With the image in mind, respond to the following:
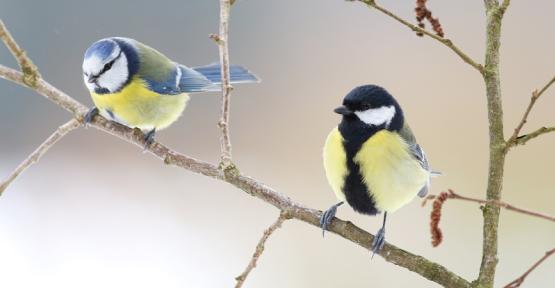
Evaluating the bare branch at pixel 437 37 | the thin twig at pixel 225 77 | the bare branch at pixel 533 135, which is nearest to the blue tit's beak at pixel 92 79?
the thin twig at pixel 225 77

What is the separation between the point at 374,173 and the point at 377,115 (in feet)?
0.30

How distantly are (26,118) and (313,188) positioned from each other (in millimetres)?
991

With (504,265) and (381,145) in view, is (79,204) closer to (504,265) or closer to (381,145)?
(504,265)

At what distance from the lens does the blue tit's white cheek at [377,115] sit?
92 cm

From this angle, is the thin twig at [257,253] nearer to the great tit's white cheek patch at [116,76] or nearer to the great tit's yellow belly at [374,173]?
the great tit's yellow belly at [374,173]

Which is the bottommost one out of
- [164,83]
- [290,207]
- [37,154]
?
[37,154]

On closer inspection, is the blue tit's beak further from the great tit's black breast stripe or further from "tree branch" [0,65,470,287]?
the great tit's black breast stripe

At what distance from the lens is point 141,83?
127cm

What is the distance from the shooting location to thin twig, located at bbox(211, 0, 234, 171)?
0.74 m

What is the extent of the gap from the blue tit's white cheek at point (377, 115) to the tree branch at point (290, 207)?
0.17m

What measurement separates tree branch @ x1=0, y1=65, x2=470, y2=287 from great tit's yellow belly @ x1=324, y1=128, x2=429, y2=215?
18 centimetres

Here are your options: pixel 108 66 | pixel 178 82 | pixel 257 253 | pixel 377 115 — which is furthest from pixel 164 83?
pixel 257 253

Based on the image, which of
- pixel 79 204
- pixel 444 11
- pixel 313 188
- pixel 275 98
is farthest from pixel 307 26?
pixel 79 204

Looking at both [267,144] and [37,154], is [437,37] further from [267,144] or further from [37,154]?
[267,144]
